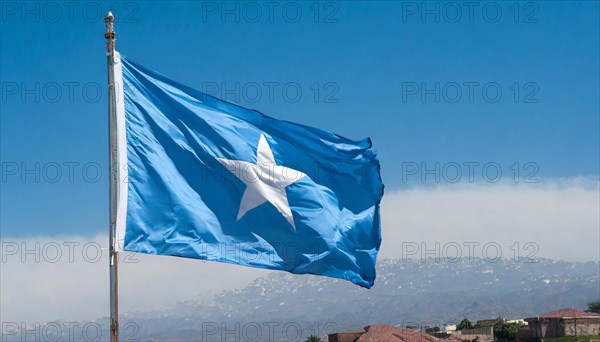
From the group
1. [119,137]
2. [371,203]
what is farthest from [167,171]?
[371,203]

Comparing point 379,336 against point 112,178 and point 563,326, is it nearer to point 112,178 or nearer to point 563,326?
point 563,326

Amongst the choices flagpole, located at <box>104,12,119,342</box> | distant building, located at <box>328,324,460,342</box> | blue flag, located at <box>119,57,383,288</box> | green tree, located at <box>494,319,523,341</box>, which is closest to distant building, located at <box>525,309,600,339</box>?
green tree, located at <box>494,319,523,341</box>

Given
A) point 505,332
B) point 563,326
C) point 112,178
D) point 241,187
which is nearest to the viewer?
point 112,178

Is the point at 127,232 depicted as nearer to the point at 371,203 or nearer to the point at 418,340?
the point at 371,203

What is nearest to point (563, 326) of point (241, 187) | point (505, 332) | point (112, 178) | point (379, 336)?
point (505, 332)

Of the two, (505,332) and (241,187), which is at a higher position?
(241,187)

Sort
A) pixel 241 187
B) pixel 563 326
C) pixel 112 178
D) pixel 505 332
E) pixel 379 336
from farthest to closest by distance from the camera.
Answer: pixel 505 332, pixel 563 326, pixel 379 336, pixel 241 187, pixel 112 178

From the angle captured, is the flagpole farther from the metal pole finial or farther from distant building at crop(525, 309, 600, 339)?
distant building at crop(525, 309, 600, 339)
